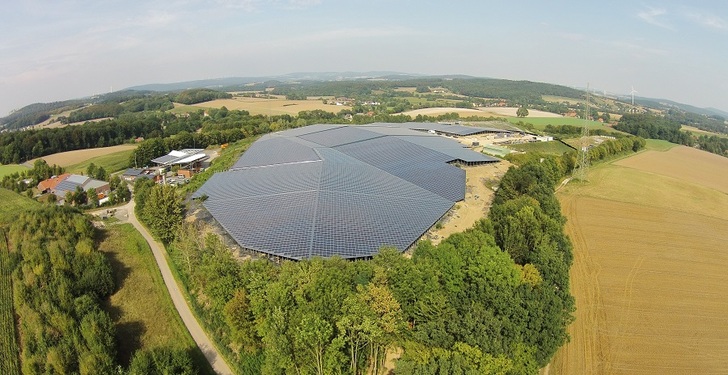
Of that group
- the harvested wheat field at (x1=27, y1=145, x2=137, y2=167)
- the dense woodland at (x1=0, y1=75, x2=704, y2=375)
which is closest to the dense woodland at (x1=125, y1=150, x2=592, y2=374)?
the dense woodland at (x1=0, y1=75, x2=704, y2=375)

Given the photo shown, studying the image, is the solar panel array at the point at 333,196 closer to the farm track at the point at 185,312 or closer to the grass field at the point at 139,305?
the farm track at the point at 185,312

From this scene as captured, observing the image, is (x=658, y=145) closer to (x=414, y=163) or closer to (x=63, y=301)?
(x=414, y=163)

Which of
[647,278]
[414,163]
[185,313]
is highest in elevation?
[414,163]

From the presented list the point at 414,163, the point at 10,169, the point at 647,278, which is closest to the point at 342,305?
the point at 647,278

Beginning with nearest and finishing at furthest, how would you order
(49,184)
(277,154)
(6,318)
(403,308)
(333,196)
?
(403,308) < (6,318) < (333,196) < (277,154) < (49,184)

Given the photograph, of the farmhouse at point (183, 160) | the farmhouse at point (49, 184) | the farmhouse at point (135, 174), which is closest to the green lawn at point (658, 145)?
the farmhouse at point (183, 160)

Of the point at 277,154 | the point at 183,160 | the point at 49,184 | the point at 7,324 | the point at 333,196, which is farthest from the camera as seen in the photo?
the point at 183,160

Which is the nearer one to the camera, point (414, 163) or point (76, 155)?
point (414, 163)
